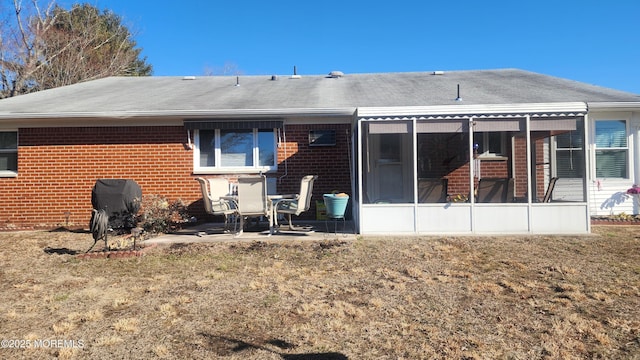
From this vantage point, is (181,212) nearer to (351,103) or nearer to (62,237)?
(62,237)

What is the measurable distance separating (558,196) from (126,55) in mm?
27695

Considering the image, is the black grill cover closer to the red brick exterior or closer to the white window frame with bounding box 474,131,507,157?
the red brick exterior

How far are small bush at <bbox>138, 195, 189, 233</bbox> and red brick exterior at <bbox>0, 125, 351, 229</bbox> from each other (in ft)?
1.33

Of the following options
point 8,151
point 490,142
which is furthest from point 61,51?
point 490,142

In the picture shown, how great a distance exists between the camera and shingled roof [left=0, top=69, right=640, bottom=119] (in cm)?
895

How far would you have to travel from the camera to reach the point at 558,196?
8.65 m

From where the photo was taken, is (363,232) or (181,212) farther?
(181,212)

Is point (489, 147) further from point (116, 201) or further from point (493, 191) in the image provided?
Result: point (116, 201)

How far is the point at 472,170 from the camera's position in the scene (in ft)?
24.0

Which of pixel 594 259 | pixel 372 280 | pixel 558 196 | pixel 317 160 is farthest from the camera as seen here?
pixel 317 160

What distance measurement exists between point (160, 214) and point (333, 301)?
5.28m

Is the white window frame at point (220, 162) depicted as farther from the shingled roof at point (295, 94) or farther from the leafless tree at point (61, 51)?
the leafless tree at point (61, 51)

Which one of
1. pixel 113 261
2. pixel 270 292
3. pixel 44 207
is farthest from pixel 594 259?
pixel 44 207

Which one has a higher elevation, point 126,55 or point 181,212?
point 126,55
